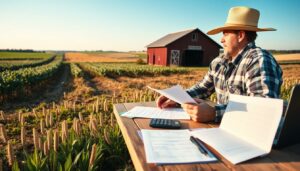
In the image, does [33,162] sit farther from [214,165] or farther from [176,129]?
[214,165]

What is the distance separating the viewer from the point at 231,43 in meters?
2.77

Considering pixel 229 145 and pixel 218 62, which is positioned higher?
pixel 218 62

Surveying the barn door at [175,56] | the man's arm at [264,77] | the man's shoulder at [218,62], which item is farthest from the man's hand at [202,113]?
the barn door at [175,56]

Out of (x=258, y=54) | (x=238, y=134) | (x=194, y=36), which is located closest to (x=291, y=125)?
(x=238, y=134)

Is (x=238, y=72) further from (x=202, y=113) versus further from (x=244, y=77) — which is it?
(x=202, y=113)

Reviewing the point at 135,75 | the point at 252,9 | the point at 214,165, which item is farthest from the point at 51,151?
the point at 135,75

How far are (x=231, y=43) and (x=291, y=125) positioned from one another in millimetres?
1506

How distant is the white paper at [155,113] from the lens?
2.21 m

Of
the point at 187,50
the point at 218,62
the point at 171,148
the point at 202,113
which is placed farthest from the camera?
the point at 187,50

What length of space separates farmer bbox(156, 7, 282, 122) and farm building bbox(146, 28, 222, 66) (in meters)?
27.8

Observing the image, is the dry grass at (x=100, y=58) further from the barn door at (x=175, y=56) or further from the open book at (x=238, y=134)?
the open book at (x=238, y=134)

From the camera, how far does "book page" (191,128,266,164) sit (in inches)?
52.2

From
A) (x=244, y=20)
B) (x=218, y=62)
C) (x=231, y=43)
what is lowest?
(x=218, y=62)

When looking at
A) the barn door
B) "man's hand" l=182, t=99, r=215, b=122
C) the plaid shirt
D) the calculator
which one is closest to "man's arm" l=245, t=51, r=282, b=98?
the plaid shirt
